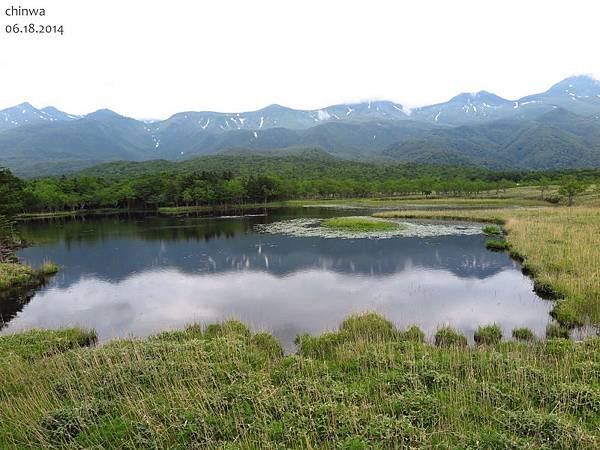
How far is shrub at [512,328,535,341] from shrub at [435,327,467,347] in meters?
3.75

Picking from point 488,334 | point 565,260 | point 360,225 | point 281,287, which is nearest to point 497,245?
point 565,260

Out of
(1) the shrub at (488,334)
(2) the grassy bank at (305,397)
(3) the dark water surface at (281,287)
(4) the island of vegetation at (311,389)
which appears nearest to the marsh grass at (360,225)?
(3) the dark water surface at (281,287)

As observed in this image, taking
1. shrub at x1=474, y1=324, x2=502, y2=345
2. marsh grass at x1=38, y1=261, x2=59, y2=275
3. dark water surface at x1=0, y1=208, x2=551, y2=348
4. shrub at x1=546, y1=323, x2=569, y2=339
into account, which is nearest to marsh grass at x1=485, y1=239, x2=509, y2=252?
dark water surface at x1=0, y1=208, x2=551, y2=348

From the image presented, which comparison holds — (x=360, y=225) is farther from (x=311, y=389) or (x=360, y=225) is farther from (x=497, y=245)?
(x=311, y=389)

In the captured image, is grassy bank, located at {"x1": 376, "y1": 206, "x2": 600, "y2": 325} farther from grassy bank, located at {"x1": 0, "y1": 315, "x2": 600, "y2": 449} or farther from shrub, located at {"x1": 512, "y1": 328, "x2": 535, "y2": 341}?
grassy bank, located at {"x1": 0, "y1": 315, "x2": 600, "y2": 449}

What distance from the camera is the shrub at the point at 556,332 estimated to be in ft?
77.7

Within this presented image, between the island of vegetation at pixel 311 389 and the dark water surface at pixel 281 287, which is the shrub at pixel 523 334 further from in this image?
the dark water surface at pixel 281 287

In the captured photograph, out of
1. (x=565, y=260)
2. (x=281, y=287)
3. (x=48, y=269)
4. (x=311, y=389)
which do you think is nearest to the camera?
(x=311, y=389)

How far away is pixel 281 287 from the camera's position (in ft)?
133

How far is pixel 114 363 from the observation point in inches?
778

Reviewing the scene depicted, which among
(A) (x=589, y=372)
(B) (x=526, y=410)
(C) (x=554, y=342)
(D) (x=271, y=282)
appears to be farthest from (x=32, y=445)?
(D) (x=271, y=282)

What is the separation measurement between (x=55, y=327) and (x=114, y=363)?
1452 cm

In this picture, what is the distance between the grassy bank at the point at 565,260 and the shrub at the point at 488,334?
4.87 metres

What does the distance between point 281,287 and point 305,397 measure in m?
25.3
